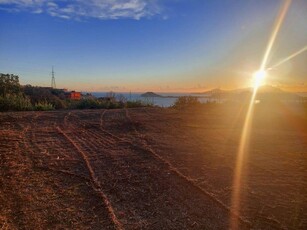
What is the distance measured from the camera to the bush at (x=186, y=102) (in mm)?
20203

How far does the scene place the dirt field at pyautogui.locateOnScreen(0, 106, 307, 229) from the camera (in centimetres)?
405

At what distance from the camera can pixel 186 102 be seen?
21047mm

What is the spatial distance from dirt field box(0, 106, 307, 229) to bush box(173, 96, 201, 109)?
10.1 meters

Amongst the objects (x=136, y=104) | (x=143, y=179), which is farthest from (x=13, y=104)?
(x=143, y=179)

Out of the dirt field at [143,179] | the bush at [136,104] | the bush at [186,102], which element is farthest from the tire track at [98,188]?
the bush at [186,102]

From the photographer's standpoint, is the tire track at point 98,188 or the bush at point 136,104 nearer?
the tire track at point 98,188

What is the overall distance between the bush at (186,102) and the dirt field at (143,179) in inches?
399

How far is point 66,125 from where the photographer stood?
10.8 meters

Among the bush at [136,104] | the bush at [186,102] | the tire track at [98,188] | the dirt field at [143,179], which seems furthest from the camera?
the bush at [186,102]

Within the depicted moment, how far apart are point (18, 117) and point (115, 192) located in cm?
789

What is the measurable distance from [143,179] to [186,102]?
52.1 ft

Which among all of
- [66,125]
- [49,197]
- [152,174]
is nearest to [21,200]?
[49,197]

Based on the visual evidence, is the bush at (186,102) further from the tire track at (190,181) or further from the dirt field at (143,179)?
the tire track at (190,181)

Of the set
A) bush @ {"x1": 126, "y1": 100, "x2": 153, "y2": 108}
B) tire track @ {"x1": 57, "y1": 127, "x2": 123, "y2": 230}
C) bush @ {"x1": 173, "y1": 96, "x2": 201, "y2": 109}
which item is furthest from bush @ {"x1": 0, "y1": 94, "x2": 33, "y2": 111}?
tire track @ {"x1": 57, "y1": 127, "x2": 123, "y2": 230}
